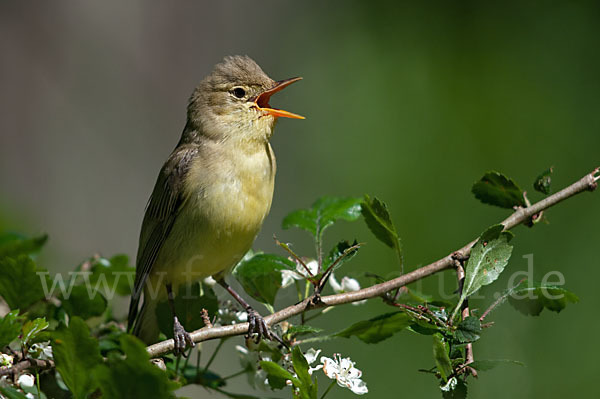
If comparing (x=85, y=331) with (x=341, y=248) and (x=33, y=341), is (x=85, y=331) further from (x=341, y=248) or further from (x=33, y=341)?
(x=341, y=248)

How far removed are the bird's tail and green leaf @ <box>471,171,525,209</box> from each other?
4.87 feet

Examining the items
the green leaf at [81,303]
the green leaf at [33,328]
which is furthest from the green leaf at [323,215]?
the green leaf at [33,328]

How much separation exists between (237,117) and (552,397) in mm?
2730

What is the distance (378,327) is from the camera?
1968 mm

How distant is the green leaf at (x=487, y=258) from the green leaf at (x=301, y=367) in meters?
0.46

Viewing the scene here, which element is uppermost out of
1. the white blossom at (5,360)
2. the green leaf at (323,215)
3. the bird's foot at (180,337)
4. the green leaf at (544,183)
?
the green leaf at (544,183)

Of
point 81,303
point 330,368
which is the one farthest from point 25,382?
point 330,368

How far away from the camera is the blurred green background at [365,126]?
4684 mm

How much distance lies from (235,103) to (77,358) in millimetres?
1962

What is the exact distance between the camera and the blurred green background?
468cm

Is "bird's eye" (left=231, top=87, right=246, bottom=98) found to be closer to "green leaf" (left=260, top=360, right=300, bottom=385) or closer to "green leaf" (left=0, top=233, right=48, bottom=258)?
"green leaf" (left=0, top=233, right=48, bottom=258)

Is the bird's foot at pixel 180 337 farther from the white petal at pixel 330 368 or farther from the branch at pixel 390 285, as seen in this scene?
the white petal at pixel 330 368

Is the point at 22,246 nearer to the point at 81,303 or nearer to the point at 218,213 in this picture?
the point at 81,303

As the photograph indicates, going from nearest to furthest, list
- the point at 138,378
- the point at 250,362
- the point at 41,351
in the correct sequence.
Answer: the point at 138,378
the point at 41,351
the point at 250,362
